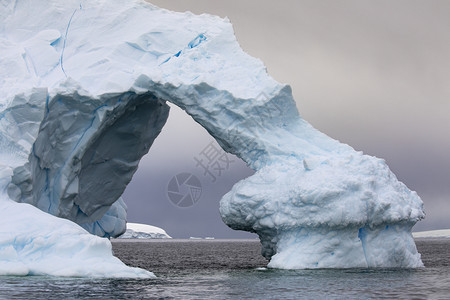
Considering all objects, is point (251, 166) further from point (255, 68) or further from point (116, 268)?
point (116, 268)

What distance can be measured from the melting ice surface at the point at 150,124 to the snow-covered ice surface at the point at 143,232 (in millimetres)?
58031

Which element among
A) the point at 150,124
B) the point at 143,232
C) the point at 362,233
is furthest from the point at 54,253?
the point at 143,232

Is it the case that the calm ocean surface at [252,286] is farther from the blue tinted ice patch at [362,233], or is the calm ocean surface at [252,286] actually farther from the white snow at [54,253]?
the blue tinted ice patch at [362,233]

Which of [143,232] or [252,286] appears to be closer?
[252,286]

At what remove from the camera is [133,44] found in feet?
73.8

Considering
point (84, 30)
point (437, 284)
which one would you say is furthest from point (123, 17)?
point (437, 284)

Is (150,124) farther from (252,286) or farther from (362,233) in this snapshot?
(252,286)

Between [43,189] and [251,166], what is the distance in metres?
6.58

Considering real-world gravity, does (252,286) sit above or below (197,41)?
below

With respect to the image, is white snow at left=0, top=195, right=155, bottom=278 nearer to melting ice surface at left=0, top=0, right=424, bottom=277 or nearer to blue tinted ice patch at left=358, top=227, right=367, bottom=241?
melting ice surface at left=0, top=0, right=424, bottom=277

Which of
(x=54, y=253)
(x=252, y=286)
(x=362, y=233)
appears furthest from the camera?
(x=362, y=233)

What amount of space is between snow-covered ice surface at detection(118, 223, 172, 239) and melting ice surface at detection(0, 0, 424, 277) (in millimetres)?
58031

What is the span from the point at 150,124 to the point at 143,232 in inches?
2405

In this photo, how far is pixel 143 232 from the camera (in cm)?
8462
